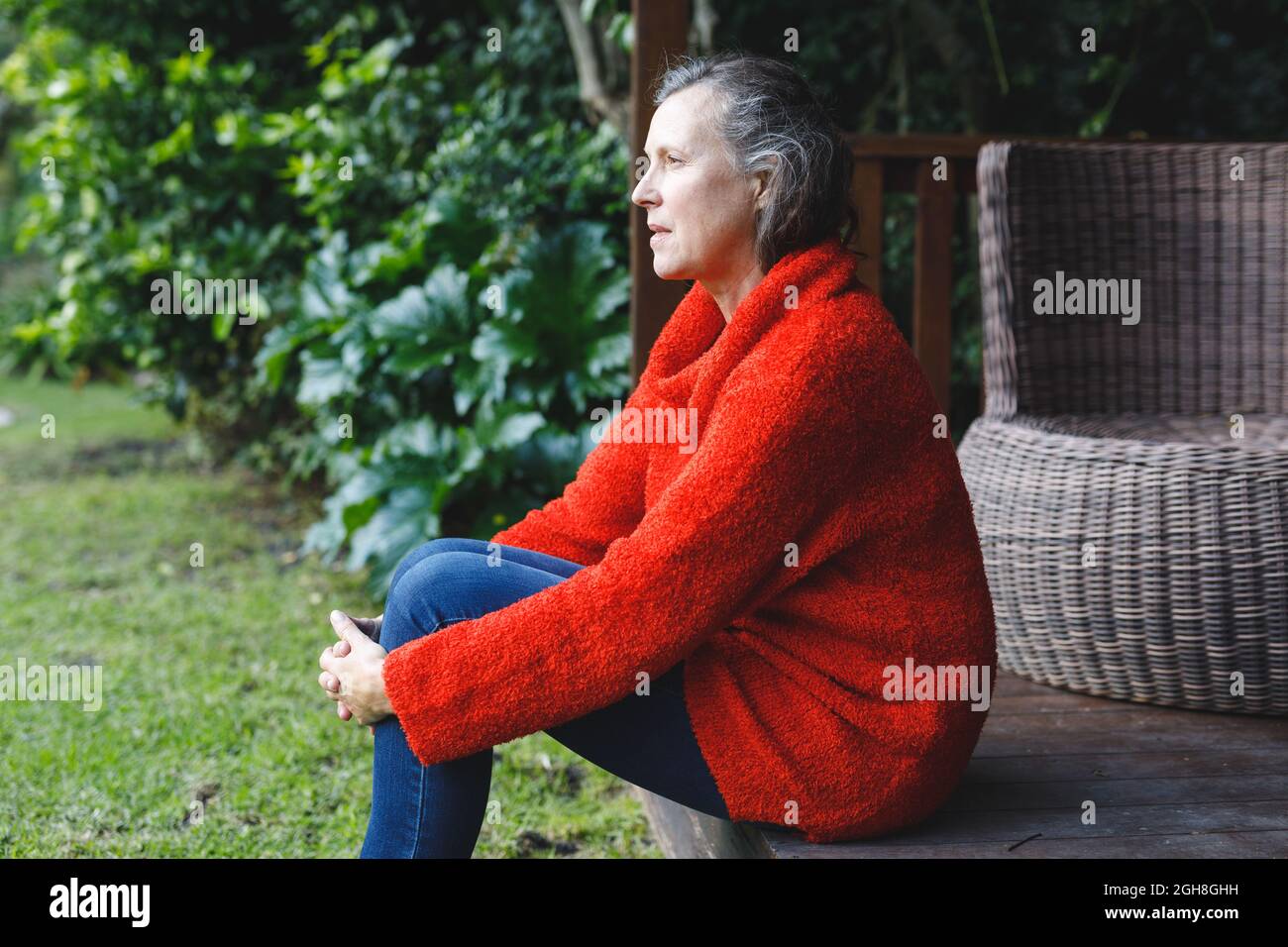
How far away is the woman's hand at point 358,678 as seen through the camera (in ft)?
4.75

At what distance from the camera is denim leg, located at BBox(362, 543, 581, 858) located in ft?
4.86

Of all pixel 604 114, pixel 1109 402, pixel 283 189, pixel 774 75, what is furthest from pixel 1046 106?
pixel 774 75

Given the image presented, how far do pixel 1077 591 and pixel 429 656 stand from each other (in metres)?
1.26

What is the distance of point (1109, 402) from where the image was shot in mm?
2754

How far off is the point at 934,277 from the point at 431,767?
78.0 inches

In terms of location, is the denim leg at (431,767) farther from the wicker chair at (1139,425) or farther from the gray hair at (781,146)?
the wicker chair at (1139,425)

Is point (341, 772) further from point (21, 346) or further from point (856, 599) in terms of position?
point (21, 346)

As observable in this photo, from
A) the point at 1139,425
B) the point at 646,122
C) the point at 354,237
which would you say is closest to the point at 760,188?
the point at 646,122

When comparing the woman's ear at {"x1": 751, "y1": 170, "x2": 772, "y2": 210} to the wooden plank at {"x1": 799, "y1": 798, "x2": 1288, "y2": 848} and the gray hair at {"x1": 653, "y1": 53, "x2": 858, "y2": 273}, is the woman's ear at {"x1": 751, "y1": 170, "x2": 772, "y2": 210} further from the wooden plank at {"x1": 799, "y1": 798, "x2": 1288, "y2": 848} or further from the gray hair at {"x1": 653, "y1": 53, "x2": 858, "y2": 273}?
the wooden plank at {"x1": 799, "y1": 798, "x2": 1288, "y2": 848}

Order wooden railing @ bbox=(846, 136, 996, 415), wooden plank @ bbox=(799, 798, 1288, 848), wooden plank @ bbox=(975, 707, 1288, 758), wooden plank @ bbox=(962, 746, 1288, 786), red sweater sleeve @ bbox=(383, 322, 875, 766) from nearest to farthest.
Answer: red sweater sleeve @ bbox=(383, 322, 875, 766), wooden plank @ bbox=(799, 798, 1288, 848), wooden plank @ bbox=(962, 746, 1288, 786), wooden plank @ bbox=(975, 707, 1288, 758), wooden railing @ bbox=(846, 136, 996, 415)

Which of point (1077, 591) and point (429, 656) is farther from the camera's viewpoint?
point (1077, 591)

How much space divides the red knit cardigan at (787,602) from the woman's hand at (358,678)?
0.16 feet

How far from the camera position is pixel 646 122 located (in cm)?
274

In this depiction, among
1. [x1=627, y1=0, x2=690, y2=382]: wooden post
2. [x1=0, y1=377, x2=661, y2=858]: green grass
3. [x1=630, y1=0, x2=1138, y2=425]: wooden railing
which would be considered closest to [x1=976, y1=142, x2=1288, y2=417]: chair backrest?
[x1=630, y1=0, x2=1138, y2=425]: wooden railing
